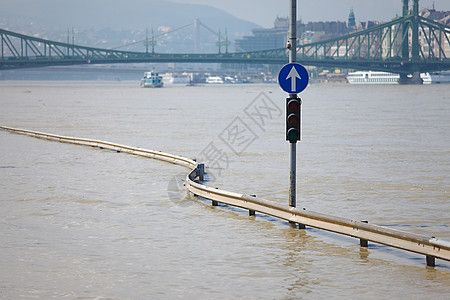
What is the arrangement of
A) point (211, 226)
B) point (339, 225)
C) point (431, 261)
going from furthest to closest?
point (211, 226) → point (339, 225) → point (431, 261)

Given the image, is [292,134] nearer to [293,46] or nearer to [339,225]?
[293,46]

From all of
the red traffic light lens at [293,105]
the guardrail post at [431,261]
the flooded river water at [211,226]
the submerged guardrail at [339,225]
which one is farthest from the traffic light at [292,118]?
the guardrail post at [431,261]

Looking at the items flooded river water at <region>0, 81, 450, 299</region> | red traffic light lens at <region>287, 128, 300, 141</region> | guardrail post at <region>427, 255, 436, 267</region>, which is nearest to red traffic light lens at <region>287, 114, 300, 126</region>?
red traffic light lens at <region>287, 128, 300, 141</region>

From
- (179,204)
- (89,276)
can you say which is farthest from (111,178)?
(89,276)

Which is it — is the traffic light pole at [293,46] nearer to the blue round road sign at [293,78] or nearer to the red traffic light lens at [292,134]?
the red traffic light lens at [292,134]

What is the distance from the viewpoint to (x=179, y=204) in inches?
773

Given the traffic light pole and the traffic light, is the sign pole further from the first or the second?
the traffic light

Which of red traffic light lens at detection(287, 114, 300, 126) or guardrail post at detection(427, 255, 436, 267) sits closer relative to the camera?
guardrail post at detection(427, 255, 436, 267)

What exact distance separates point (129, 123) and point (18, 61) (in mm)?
105325

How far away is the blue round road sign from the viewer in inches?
620

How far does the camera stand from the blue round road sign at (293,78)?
1576 cm

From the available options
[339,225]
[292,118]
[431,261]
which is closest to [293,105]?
[292,118]

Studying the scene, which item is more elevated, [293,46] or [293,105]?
[293,46]

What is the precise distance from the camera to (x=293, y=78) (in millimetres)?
15805
